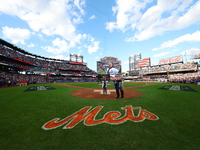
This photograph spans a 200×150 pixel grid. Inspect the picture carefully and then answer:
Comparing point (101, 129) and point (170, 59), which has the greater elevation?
point (170, 59)

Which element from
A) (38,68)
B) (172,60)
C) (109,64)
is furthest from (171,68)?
(38,68)

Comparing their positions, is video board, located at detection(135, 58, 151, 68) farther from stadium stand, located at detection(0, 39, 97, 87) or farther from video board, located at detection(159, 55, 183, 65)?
stadium stand, located at detection(0, 39, 97, 87)

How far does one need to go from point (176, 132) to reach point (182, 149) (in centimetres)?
96

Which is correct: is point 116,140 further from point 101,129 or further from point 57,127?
point 57,127

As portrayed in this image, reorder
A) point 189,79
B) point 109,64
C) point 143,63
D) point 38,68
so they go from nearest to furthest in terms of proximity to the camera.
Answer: point 189,79
point 38,68
point 109,64
point 143,63

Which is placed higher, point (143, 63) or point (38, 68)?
point (143, 63)

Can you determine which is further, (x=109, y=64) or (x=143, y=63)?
(x=143, y=63)

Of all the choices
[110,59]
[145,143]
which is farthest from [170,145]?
[110,59]

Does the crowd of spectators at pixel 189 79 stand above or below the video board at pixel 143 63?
below

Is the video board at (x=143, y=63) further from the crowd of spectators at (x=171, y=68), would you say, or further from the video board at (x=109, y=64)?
the video board at (x=109, y=64)

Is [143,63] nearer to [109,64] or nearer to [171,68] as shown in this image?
[171,68]

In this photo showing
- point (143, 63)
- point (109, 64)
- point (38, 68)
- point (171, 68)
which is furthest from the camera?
point (143, 63)

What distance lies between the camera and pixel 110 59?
72.3 metres

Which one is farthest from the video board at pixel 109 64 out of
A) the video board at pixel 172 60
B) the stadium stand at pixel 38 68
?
the video board at pixel 172 60
